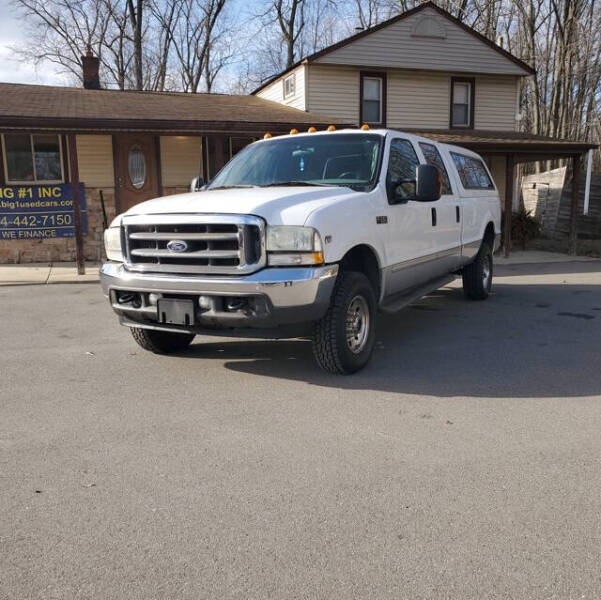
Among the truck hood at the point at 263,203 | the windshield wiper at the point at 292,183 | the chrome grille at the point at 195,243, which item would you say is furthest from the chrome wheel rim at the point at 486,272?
the chrome grille at the point at 195,243

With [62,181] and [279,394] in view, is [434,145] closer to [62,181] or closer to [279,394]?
[279,394]

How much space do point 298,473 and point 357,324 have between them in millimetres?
2067

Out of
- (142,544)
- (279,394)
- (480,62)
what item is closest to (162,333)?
(279,394)

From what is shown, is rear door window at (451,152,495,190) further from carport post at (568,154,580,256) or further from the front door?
the front door

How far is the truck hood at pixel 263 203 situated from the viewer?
14.7ft

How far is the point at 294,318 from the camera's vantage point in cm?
447

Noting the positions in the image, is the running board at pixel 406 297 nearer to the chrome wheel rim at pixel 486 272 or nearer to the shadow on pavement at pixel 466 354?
the shadow on pavement at pixel 466 354

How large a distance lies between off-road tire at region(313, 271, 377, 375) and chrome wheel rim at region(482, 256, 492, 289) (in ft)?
13.7

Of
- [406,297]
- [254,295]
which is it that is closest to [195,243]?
[254,295]

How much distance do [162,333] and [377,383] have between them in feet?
6.81

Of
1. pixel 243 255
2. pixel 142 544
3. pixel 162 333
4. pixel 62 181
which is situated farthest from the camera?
pixel 62 181

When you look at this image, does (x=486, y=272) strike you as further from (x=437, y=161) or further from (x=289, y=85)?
(x=289, y=85)

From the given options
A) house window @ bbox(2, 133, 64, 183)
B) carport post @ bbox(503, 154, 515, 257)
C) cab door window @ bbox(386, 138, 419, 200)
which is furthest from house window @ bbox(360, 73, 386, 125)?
cab door window @ bbox(386, 138, 419, 200)

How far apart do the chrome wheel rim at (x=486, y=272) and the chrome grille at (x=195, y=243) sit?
17.1 ft
